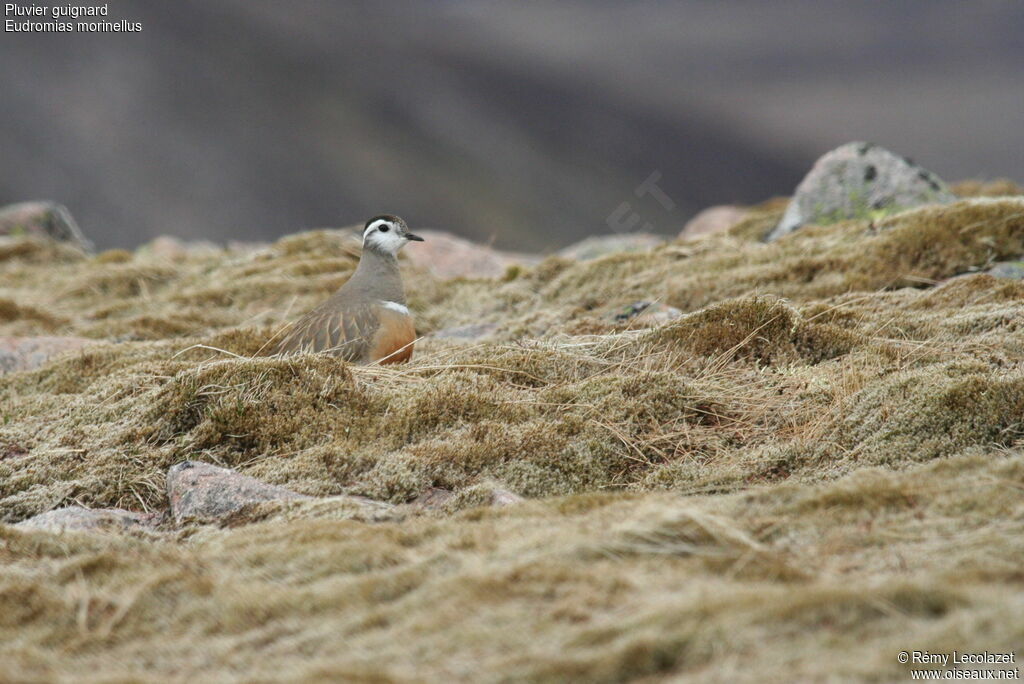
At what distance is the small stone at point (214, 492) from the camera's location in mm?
4645

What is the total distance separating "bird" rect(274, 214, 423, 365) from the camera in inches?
290

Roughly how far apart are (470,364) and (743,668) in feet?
13.4

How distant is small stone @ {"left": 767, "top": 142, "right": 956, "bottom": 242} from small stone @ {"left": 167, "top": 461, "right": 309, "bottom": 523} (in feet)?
30.7

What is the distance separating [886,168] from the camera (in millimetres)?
13211

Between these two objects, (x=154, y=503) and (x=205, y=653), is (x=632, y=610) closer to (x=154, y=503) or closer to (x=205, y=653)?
(x=205, y=653)

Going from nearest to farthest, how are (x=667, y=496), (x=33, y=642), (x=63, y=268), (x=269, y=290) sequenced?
(x=33, y=642), (x=667, y=496), (x=269, y=290), (x=63, y=268)

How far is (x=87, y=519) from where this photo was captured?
4586 mm

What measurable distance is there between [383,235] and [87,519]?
Answer: 457 cm

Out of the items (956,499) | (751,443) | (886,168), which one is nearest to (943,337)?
(751,443)

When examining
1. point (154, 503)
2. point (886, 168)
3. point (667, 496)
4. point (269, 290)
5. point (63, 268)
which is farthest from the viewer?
point (63, 268)

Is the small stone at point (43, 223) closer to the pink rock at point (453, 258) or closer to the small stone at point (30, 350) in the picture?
the pink rock at point (453, 258)

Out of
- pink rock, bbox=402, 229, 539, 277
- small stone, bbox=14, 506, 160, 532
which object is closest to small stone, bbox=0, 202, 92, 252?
pink rock, bbox=402, 229, 539, 277

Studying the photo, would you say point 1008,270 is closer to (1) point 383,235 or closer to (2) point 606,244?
(1) point 383,235

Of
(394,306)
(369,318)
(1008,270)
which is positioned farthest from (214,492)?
(1008,270)
